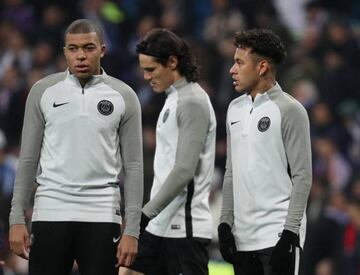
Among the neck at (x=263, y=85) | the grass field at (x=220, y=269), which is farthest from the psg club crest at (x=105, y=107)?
the grass field at (x=220, y=269)

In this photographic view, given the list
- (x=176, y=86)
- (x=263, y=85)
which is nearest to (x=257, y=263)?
(x=263, y=85)

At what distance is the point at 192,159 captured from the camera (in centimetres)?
744

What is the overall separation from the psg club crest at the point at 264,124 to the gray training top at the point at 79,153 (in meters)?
0.68

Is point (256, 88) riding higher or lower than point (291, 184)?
higher

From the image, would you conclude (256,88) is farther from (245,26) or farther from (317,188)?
(245,26)

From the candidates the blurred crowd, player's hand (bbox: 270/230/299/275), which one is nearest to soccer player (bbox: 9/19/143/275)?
player's hand (bbox: 270/230/299/275)

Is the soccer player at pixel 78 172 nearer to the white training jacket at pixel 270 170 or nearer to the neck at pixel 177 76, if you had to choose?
the white training jacket at pixel 270 170

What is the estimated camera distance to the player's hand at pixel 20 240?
6578 millimetres

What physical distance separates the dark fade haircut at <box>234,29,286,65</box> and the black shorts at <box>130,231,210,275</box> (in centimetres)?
123

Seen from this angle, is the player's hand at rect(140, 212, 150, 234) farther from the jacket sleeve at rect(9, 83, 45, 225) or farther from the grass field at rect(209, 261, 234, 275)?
the grass field at rect(209, 261, 234, 275)

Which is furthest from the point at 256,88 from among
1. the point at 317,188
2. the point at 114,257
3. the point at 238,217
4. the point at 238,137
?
the point at 317,188

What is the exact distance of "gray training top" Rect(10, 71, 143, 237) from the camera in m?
6.67

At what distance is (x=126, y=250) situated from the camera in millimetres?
6605

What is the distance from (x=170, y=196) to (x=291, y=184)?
0.81 meters
